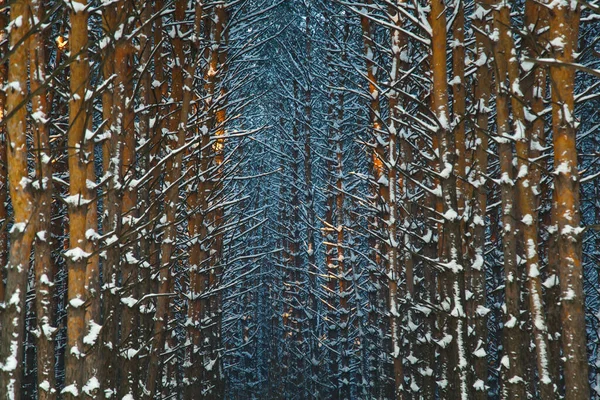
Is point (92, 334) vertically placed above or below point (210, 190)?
below

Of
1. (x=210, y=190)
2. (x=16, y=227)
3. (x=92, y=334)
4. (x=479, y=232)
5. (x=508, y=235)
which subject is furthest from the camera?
(x=210, y=190)

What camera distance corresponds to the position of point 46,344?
5.84 metres

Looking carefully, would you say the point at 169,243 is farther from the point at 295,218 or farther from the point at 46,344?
the point at 295,218

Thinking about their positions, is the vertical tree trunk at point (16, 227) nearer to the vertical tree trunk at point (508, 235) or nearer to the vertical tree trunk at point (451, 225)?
the vertical tree trunk at point (451, 225)

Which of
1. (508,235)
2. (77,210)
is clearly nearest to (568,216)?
(508,235)

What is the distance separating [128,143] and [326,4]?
998 cm

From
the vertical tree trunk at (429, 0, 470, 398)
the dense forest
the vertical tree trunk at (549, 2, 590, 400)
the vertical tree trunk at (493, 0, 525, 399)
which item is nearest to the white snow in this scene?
the dense forest

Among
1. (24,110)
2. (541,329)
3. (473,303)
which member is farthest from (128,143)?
(541,329)

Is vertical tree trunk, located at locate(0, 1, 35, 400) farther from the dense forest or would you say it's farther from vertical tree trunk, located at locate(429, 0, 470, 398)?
vertical tree trunk, located at locate(429, 0, 470, 398)

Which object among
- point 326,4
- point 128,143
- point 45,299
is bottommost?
point 45,299

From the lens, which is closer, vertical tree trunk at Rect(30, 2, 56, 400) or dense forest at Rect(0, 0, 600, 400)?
dense forest at Rect(0, 0, 600, 400)

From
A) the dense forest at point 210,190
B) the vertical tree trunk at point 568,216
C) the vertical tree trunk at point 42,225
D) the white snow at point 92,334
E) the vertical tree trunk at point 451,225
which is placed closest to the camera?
the vertical tree trunk at point 568,216

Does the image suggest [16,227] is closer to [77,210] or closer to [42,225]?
[77,210]

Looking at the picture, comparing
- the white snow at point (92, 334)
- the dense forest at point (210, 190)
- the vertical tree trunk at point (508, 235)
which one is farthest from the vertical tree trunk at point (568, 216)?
the white snow at point (92, 334)
